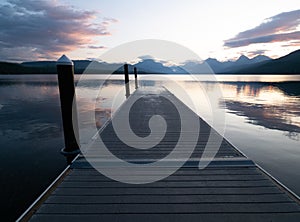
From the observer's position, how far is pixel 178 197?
9.12ft

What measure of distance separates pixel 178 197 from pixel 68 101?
388 cm

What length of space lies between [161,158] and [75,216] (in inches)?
86.1

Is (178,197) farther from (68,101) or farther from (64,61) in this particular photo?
(64,61)

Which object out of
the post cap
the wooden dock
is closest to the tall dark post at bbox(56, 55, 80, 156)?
the post cap

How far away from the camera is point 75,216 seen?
7.87ft

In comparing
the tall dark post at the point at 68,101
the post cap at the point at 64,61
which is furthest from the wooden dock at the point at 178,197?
the post cap at the point at 64,61

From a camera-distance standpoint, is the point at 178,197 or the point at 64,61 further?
the point at 64,61

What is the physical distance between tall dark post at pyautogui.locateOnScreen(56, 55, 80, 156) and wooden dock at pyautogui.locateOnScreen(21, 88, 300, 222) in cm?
176

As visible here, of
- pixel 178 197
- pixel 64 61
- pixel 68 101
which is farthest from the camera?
pixel 68 101

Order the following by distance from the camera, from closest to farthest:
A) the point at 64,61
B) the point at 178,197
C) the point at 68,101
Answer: the point at 178,197 < the point at 64,61 < the point at 68,101


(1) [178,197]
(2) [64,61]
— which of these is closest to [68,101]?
(2) [64,61]

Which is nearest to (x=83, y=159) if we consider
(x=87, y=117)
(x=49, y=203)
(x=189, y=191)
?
(x=49, y=203)

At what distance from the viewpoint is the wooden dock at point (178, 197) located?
241cm

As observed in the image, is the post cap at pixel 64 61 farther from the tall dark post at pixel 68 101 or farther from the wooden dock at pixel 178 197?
the wooden dock at pixel 178 197
